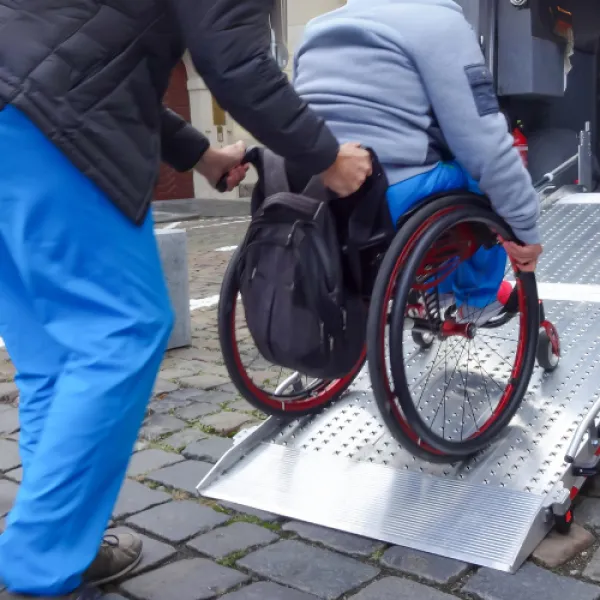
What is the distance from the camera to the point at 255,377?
3.05 metres

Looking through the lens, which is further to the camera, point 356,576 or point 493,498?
point 493,498

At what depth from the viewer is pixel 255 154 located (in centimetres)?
244

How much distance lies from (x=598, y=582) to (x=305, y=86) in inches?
56.4

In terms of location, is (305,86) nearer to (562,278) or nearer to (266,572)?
(266,572)

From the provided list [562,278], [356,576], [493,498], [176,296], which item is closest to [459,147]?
[493,498]

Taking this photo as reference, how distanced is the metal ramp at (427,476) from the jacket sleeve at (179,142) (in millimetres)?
907

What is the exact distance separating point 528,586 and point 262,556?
652mm

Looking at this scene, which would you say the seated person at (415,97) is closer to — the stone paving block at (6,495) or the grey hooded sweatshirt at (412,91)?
the grey hooded sweatshirt at (412,91)

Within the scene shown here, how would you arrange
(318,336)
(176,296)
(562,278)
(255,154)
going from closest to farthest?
(318,336)
(255,154)
(562,278)
(176,296)

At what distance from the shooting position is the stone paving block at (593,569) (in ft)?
6.82

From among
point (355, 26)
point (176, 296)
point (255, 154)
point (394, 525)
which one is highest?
point (355, 26)

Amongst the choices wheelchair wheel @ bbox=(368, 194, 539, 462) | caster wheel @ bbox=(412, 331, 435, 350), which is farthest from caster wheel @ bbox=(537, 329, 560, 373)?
caster wheel @ bbox=(412, 331, 435, 350)

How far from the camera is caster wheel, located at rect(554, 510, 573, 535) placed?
2232 millimetres

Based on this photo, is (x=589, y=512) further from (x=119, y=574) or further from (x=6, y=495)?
(x=6, y=495)
